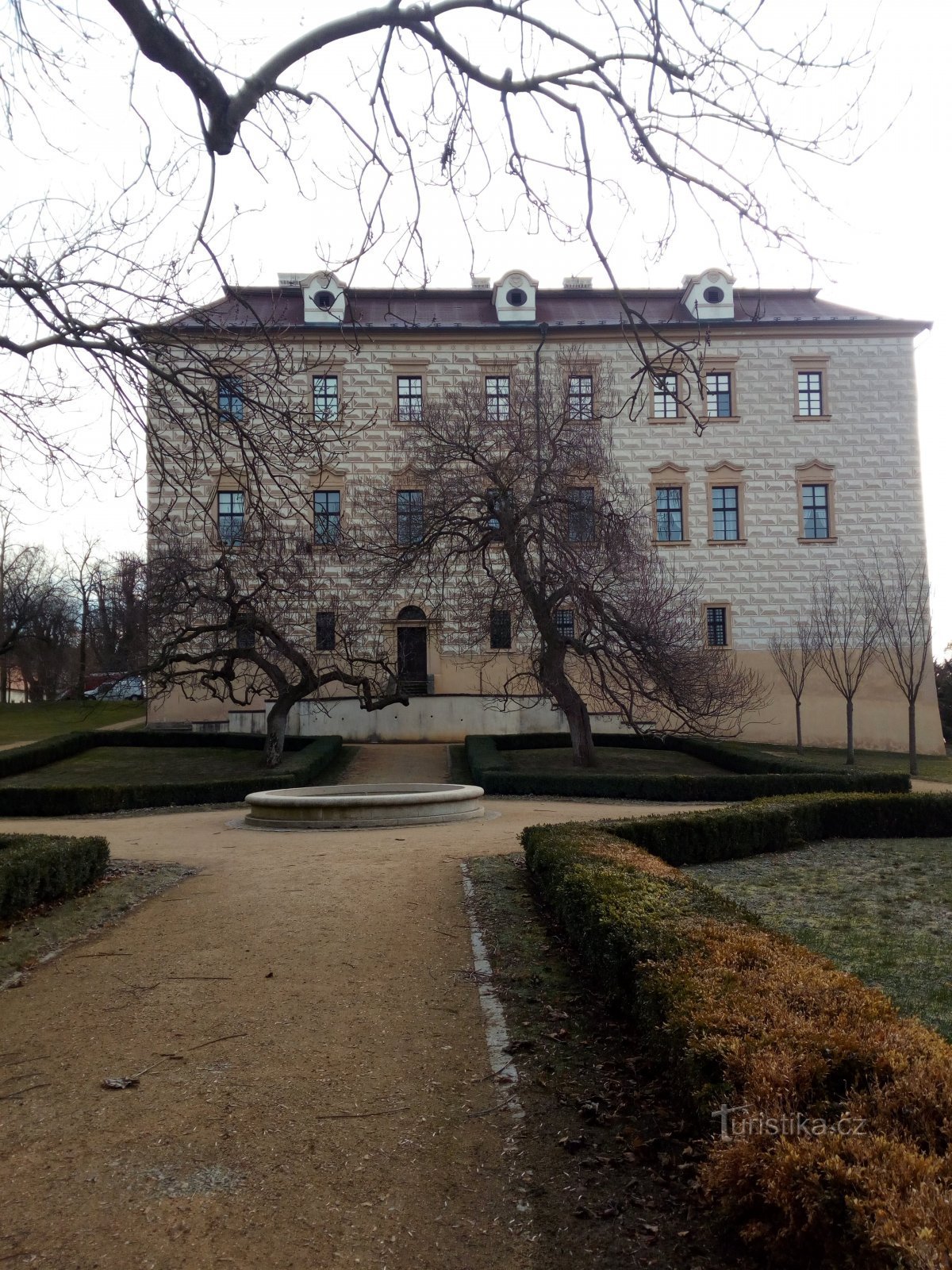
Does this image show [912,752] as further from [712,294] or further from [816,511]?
[712,294]

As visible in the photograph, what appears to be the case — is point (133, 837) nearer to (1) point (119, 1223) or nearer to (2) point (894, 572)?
(1) point (119, 1223)

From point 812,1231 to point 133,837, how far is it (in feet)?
42.0

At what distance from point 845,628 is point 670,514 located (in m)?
7.20

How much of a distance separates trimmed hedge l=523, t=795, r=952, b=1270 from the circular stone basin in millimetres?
8318

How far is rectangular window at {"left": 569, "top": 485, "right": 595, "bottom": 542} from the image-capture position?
19.9 m

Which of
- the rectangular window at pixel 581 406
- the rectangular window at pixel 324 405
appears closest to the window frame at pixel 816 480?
the rectangular window at pixel 581 406

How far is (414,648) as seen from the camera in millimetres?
32781

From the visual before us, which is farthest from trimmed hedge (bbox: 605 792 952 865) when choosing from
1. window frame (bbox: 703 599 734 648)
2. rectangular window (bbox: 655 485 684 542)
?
rectangular window (bbox: 655 485 684 542)

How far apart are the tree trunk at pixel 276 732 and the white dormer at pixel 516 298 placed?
693 inches

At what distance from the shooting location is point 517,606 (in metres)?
22.0

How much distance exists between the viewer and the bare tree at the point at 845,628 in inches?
1128

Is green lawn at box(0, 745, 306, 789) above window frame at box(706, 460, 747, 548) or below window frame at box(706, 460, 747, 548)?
below

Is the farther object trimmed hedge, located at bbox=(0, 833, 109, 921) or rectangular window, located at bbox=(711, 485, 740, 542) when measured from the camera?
rectangular window, located at bbox=(711, 485, 740, 542)

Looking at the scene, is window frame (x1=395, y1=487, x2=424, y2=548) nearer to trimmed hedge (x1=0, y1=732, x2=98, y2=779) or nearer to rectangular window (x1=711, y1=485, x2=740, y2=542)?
trimmed hedge (x1=0, y1=732, x2=98, y2=779)
